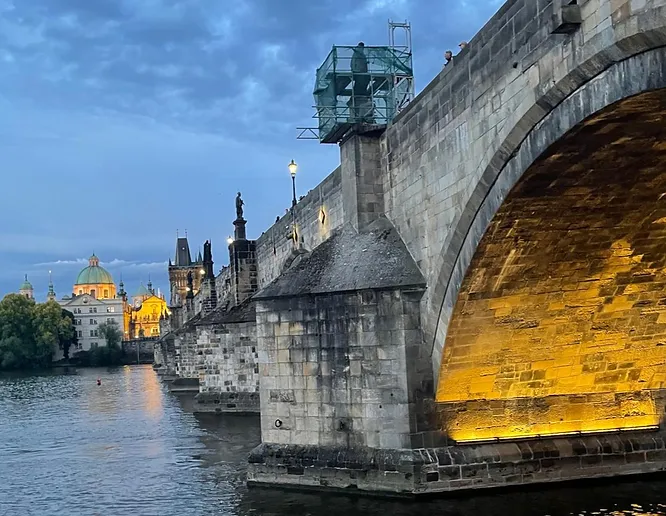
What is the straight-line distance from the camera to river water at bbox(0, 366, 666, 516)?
→ 12.4 m

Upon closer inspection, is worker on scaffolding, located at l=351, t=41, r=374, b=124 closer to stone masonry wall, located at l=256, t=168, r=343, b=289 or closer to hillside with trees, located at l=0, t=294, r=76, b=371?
stone masonry wall, located at l=256, t=168, r=343, b=289

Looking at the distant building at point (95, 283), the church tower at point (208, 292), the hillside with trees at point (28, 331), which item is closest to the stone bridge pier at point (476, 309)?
the church tower at point (208, 292)

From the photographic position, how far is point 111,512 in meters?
13.9

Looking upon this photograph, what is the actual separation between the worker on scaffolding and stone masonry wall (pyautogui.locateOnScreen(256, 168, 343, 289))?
1736 millimetres

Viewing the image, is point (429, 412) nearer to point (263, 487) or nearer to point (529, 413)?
point (529, 413)

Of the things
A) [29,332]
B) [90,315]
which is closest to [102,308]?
[90,315]

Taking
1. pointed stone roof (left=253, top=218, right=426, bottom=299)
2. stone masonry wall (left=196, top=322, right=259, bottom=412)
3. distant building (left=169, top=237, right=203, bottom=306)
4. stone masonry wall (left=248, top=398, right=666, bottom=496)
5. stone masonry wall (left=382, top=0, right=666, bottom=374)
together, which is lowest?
stone masonry wall (left=248, top=398, right=666, bottom=496)

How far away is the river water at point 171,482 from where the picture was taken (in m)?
12.4

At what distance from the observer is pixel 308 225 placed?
2186 centimetres

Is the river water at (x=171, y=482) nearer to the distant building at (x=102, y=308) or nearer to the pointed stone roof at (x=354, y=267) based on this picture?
the pointed stone roof at (x=354, y=267)

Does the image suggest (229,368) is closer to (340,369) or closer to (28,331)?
(340,369)

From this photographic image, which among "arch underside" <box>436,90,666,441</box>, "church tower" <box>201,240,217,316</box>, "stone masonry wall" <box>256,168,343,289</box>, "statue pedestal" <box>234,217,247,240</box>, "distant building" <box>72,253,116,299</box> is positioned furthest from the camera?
"distant building" <box>72,253,116,299</box>

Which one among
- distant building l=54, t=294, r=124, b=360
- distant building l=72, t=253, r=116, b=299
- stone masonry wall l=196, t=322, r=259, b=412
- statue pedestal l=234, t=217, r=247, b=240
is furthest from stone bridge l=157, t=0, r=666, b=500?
distant building l=72, t=253, r=116, b=299

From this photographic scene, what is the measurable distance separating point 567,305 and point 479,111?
12.2 ft
